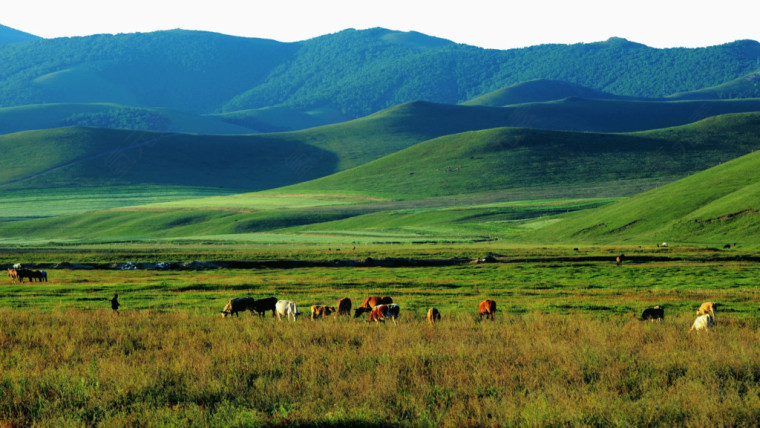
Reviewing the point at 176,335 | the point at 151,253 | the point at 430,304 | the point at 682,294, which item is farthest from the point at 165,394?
the point at 151,253

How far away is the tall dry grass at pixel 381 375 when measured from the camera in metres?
12.9

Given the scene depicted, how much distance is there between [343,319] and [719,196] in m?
107

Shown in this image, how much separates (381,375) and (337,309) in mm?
14105

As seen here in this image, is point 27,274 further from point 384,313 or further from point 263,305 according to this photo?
point 384,313

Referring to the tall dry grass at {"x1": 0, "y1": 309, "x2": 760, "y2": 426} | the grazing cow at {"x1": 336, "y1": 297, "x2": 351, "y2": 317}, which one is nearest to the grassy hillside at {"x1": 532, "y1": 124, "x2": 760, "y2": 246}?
the grazing cow at {"x1": 336, "y1": 297, "x2": 351, "y2": 317}

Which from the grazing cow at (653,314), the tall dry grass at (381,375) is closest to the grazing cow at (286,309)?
the tall dry grass at (381,375)

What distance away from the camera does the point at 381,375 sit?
600 inches

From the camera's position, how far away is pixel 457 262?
70438mm

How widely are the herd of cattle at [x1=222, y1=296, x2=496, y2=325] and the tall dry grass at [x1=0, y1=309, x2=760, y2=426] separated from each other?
3405mm

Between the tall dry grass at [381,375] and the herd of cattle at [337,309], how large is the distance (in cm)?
340

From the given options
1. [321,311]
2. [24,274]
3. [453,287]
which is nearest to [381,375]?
[321,311]

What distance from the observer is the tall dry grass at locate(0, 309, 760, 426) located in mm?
12891

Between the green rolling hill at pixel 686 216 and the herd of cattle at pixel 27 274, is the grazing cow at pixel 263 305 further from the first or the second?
the green rolling hill at pixel 686 216

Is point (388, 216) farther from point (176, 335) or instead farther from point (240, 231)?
point (176, 335)
